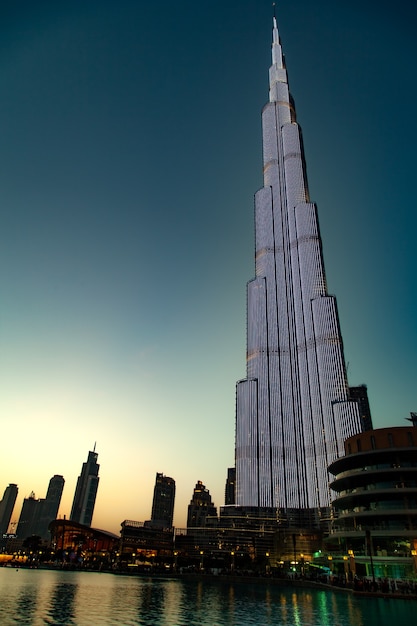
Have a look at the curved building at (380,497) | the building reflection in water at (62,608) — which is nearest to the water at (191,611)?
the building reflection in water at (62,608)

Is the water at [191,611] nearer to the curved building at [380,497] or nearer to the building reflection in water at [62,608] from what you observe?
the building reflection in water at [62,608]

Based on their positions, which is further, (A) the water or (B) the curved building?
(B) the curved building

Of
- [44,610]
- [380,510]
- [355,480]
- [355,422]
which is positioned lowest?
[44,610]

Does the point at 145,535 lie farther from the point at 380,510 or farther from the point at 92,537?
the point at 380,510

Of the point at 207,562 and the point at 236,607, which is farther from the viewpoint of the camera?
the point at 207,562

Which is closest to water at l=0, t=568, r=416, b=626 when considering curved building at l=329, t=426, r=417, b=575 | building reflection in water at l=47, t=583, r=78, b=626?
building reflection in water at l=47, t=583, r=78, b=626

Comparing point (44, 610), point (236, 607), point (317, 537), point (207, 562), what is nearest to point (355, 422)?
point (317, 537)

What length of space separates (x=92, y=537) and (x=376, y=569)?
501 feet

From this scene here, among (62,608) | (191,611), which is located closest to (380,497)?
(191,611)

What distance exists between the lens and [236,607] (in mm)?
41938

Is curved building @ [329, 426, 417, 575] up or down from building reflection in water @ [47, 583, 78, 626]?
up

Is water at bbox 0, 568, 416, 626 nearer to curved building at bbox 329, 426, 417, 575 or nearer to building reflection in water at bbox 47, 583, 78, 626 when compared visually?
building reflection in water at bbox 47, 583, 78, 626

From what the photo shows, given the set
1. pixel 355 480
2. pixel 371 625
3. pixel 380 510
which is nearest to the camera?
pixel 371 625

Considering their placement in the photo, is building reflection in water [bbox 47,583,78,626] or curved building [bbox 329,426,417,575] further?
curved building [bbox 329,426,417,575]
